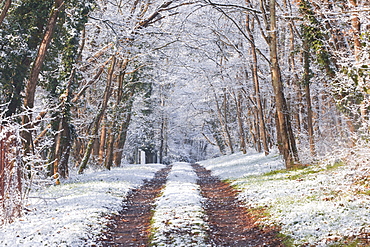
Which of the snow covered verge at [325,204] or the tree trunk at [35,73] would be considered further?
the tree trunk at [35,73]

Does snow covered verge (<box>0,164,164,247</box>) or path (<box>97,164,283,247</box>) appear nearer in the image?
snow covered verge (<box>0,164,164,247</box>)

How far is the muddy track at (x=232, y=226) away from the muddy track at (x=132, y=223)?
5.11 feet

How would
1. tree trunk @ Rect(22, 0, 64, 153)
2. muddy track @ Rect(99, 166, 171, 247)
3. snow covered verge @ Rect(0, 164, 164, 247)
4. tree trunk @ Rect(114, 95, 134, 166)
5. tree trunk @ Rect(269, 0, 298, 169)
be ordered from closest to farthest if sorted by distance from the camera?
snow covered verge @ Rect(0, 164, 164, 247), muddy track @ Rect(99, 166, 171, 247), tree trunk @ Rect(22, 0, 64, 153), tree trunk @ Rect(269, 0, 298, 169), tree trunk @ Rect(114, 95, 134, 166)

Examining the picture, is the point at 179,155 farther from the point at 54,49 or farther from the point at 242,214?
the point at 242,214

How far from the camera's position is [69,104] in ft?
53.0

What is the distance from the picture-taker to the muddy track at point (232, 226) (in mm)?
7141

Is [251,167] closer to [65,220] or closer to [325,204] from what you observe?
[325,204]

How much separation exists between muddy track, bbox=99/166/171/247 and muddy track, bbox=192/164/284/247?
156 centimetres

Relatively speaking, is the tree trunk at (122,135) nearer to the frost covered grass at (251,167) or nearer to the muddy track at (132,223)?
the frost covered grass at (251,167)

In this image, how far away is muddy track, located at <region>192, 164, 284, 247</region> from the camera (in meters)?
7.14

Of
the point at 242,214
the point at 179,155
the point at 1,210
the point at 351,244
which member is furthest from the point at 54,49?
the point at 179,155

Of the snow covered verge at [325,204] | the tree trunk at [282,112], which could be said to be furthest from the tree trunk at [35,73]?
the tree trunk at [282,112]

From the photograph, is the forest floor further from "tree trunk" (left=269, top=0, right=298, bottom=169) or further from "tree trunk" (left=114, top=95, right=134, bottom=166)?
"tree trunk" (left=114, top=95, right=134, bottom=166)

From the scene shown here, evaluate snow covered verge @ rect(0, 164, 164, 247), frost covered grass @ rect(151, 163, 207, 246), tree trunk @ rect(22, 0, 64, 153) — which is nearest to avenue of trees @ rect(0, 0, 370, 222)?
tree trunk @ rect(22, 0, 64, 153)
